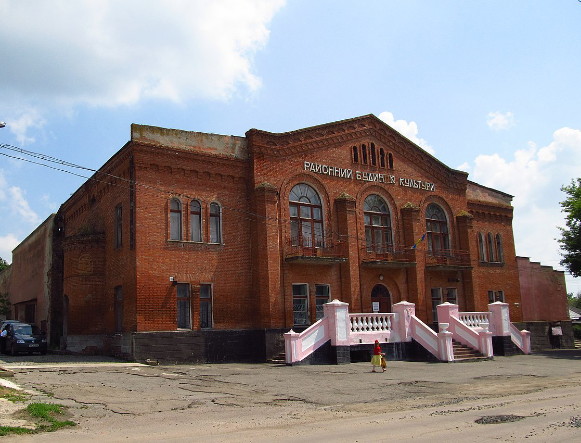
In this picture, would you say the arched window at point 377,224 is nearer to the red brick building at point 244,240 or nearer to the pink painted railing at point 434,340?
the red brick building at point 244,240

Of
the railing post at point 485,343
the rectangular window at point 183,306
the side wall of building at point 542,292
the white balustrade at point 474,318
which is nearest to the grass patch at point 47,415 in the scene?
the rectangular window at point 183,306

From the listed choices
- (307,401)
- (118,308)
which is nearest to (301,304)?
(118,308)

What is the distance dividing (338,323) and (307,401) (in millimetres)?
9713

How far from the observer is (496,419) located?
10.5 m

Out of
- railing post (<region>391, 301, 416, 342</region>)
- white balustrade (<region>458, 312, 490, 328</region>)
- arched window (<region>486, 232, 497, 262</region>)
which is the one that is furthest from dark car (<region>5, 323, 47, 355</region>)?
arched window (<region>486, 232, 497, 262</region>)

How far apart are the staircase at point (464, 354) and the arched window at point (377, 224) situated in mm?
5676

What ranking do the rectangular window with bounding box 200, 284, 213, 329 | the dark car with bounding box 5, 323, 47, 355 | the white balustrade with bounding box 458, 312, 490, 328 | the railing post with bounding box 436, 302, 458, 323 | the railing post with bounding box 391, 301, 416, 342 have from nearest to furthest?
1. the rectangular window with bounding box 200, 284, 213, 329
2. the dark car with bounding box 5, 323, 47, 355
3. the railing post with bounding box 391, 301, 416, 342
4. the railing post with bounding box 436, 302, 458, 323
5. the white balustrade with bounding box 458, 312, 490, 328

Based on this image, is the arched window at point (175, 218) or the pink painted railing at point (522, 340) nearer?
the arched window at point (175, 218)

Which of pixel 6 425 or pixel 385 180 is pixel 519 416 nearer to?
pixel 6 425

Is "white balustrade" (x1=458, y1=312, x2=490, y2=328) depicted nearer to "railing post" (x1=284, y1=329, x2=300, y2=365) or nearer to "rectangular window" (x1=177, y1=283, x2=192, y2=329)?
"railing post" (x1=284, y1=329, x2=300, y2=365)

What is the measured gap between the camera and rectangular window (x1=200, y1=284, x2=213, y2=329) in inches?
950

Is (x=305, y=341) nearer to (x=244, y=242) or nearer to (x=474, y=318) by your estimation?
(x=244, y=242)

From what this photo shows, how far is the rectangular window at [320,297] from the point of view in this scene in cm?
2648

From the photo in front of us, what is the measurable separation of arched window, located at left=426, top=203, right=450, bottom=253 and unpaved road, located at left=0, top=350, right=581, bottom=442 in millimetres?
9934
